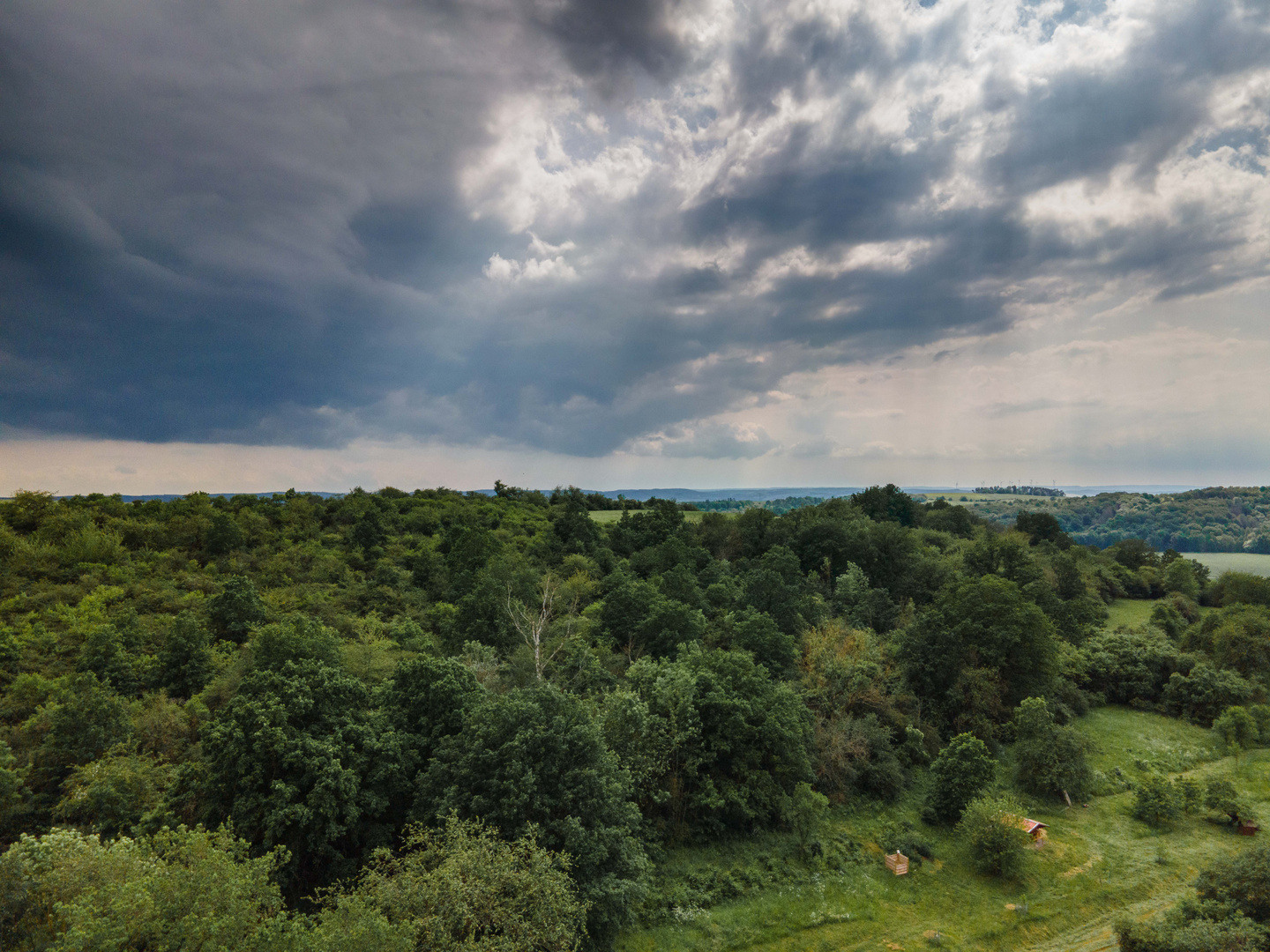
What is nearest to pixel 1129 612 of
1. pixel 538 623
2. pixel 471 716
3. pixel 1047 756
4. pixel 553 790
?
pixel 1047 756

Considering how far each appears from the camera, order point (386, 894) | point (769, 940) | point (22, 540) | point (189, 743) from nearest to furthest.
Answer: point (386, 894)
point (769, 940)
point (189, 743)
point (22, 540)

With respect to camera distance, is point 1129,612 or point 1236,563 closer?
point 1129,612

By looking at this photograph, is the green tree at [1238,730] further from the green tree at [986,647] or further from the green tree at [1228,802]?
the green tree at [986,647]

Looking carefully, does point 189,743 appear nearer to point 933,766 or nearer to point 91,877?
point 91,877

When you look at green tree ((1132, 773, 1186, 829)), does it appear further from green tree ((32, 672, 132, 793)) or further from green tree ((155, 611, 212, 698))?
green tree ((155, 611, 212, 698))

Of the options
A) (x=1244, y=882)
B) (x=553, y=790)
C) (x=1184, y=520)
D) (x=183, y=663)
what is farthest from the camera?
(x=1184, y=520)

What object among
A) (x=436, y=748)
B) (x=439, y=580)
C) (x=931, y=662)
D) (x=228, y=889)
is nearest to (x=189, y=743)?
(x=436, y=748)

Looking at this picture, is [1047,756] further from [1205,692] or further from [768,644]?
[1205,692]

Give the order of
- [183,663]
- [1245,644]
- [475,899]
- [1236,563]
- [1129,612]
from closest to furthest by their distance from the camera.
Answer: [475,899]
[183,663]
[1245,644]
[1129,612]
[1236,563]
